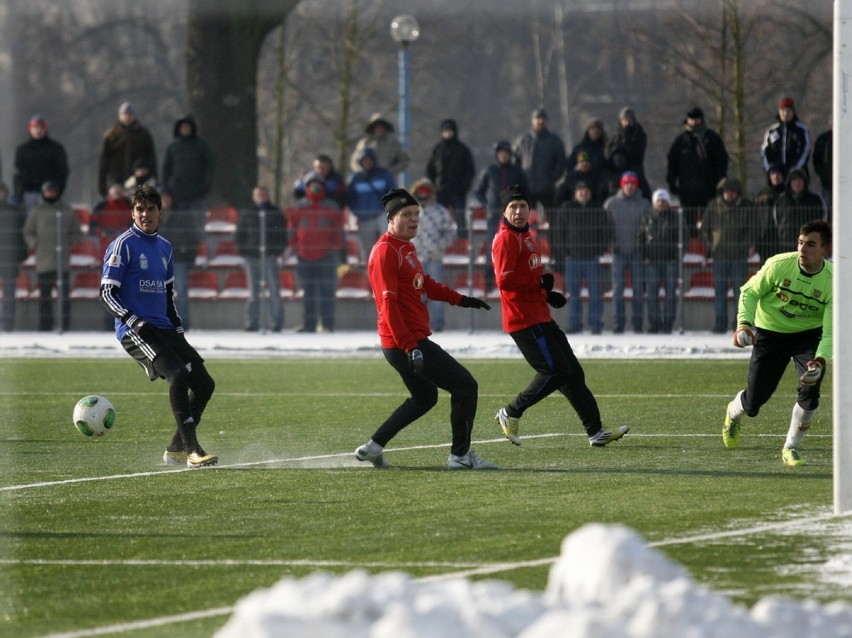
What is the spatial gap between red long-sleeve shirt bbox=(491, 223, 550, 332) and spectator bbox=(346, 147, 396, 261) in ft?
37.7

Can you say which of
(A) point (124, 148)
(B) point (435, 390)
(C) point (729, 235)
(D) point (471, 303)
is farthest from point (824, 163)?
(B) point (435, 390)

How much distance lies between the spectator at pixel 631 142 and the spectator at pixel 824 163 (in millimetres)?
2170

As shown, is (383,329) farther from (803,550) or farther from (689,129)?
(689,129)

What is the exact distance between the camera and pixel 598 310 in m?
22.4

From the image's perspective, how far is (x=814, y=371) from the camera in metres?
10.8

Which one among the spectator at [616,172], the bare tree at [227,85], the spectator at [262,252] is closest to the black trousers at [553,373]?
the spectator at [616,172]

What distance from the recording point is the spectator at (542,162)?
22891 mm

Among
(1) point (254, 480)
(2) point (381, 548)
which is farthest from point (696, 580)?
(1) point (254, 480)

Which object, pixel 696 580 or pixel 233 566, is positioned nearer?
pixel 696 580

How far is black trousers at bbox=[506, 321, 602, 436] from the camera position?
11.8 m

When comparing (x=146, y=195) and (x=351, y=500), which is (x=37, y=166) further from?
(x=351, y=500)

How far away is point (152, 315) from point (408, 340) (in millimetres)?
1814

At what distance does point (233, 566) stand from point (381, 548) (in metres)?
0.73

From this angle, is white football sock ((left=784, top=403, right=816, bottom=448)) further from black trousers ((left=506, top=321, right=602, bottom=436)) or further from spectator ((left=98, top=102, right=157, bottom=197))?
spectator ((left=98, top=102, right=157, bottom=197))
